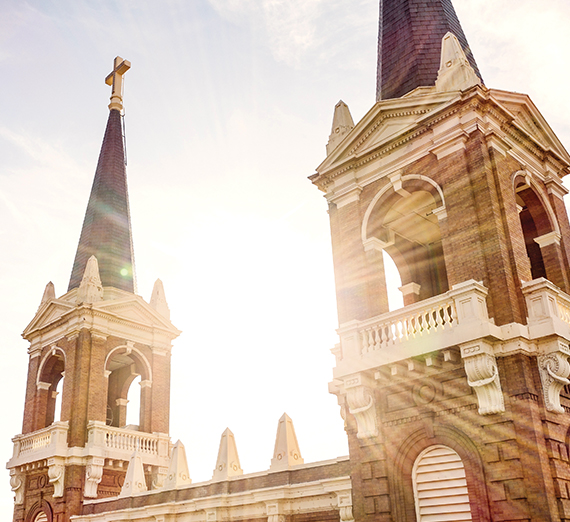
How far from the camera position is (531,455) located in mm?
14750

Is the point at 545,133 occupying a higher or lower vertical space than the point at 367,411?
higher

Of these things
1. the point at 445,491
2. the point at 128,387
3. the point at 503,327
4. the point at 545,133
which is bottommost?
the point at 445,491

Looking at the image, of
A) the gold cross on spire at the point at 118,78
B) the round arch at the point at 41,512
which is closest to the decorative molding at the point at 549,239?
the round arch at the point at 41,512

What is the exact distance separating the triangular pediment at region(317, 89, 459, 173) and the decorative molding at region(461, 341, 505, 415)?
6.97 metres

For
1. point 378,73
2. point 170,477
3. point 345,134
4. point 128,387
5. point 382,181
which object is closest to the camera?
point 382,181

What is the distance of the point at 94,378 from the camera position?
31.7 metres

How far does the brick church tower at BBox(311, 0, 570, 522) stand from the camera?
1551cm

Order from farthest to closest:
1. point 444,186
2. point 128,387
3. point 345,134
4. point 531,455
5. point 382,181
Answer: point 128,387
point 345,134
point 382,181
point 444,186
point 531,455

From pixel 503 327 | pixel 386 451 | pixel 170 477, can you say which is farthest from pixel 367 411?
pixel 170 477

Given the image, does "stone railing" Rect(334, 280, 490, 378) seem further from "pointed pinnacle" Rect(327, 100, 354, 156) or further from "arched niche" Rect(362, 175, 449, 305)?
"pointed pinnacle" Rect(327, 100, 354, 156)

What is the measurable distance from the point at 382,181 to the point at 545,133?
509 centimetres

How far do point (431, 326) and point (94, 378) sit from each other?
19493 millimetres

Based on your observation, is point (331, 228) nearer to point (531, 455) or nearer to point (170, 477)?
point (531, 455)

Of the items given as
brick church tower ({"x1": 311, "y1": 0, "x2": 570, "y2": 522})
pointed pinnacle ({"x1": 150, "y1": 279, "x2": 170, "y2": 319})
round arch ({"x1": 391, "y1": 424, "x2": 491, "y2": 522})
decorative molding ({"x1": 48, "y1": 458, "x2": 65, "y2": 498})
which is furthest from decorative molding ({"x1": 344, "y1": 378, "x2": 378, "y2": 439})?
pointed pinnacle ({"x1": 150, "y1": 279, "x2": 170, "y2": 319})
